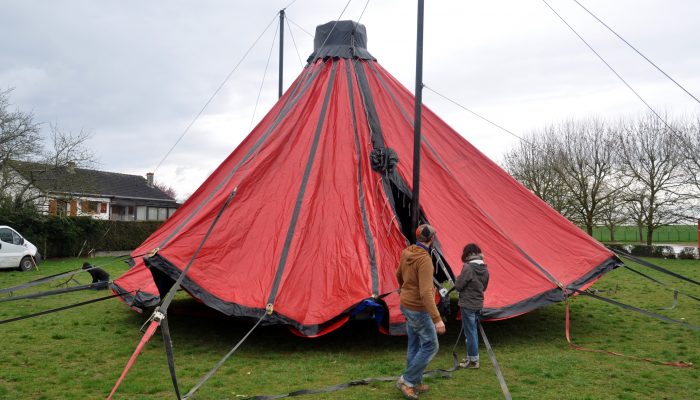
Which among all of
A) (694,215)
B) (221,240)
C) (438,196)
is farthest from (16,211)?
(694,215)

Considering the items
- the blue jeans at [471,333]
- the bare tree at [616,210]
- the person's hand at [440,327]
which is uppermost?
the bare tree at [616,210]

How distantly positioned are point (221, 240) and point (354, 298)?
1859 millimetres

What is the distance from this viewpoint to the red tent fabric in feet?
20.5

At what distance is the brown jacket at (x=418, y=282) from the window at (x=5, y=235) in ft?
51.8

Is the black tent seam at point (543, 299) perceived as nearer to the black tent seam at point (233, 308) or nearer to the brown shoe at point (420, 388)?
the black tent seam at point (233, 308)

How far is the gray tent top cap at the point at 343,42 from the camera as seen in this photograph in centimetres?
871

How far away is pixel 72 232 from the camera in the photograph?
68.3 ft

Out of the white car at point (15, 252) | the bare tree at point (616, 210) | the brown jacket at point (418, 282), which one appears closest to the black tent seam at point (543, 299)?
the brown jacket at point (418, 282)

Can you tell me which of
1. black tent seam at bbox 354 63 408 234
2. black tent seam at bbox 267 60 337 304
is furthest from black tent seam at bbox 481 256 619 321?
black tent seam at bbox 267 60 337 304

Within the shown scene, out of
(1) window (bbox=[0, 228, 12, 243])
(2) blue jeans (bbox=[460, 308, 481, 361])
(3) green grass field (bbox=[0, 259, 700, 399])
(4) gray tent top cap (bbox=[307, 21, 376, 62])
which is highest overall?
(4) gray tent top cap (bbox=[307, 21, 376, 62])

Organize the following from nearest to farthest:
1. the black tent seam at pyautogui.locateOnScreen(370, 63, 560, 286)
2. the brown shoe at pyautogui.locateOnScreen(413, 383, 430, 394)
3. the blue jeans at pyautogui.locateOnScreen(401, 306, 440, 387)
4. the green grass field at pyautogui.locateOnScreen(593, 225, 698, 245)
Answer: the blue jeans at pyautogui.locateOnScreen(401, 306, 440, 387) < the brown shoe at pyautogui.locateOnScreen(413, 383, 430, 394) < the black tent seam at pyautogui.locateOnScreen(370, 63, 560, 286) < the green grass field at pyautogui.locateOnScreen(593, 225, 698, 245)

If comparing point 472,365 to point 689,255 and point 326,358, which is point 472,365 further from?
point 689,255

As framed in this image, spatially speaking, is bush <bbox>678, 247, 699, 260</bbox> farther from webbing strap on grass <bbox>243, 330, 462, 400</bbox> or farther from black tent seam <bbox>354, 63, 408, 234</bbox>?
webbing strap on grass <bbox>243, 330, 462, 400</bbox>

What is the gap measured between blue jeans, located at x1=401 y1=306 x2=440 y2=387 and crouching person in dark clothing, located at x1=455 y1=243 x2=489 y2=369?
1067mm
